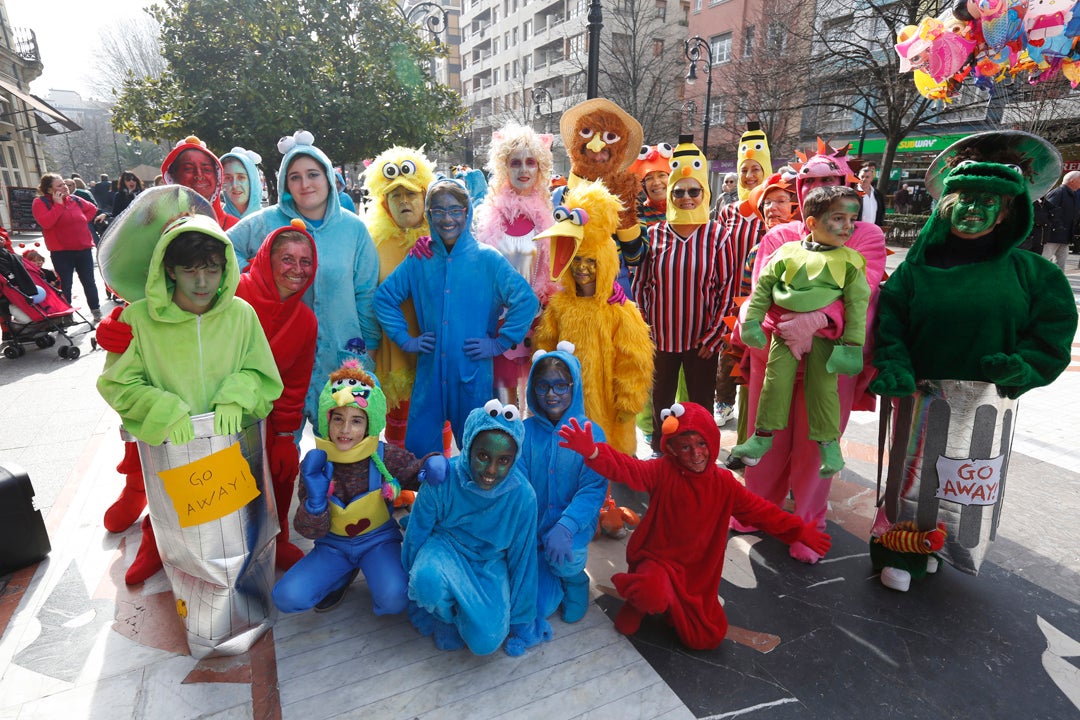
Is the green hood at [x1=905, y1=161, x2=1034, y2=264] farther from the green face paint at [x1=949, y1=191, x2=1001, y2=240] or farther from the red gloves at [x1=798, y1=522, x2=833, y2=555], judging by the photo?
the red gloves at [x1=798, y1=522, x2=833, y2=555]

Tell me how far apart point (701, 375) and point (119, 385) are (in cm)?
325

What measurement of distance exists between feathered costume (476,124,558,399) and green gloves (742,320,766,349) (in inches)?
45.8

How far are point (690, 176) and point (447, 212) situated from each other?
164 centimetres

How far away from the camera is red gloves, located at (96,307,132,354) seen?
227 centimetres

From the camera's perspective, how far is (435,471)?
8.21ft

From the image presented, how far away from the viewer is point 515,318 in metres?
3.28

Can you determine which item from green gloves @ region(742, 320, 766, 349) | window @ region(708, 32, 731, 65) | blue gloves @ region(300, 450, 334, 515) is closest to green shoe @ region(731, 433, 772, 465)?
green gloves @ region(742, 320, 766, 349)

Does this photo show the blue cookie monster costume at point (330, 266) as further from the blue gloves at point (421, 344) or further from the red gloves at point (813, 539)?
the red gloves at point (813, 539)

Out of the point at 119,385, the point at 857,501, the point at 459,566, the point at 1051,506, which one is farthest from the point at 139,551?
the point at 1051,506

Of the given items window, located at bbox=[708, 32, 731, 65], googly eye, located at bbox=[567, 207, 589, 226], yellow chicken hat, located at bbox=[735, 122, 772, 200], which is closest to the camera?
googly eye, located at bbox=[567, 207, 589, 226]

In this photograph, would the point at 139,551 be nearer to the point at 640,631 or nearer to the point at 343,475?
the point at 343,475

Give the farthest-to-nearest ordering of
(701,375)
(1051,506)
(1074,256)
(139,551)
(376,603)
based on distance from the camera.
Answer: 1. (1074,256)
2. (701,375)
3. (1051,506)
4. (139,551)
5. (376,603)

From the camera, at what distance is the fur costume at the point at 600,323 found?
320cm

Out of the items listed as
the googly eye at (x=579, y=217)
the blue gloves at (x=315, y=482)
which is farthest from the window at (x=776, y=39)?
the blue gloves at (x=315, y=482)
